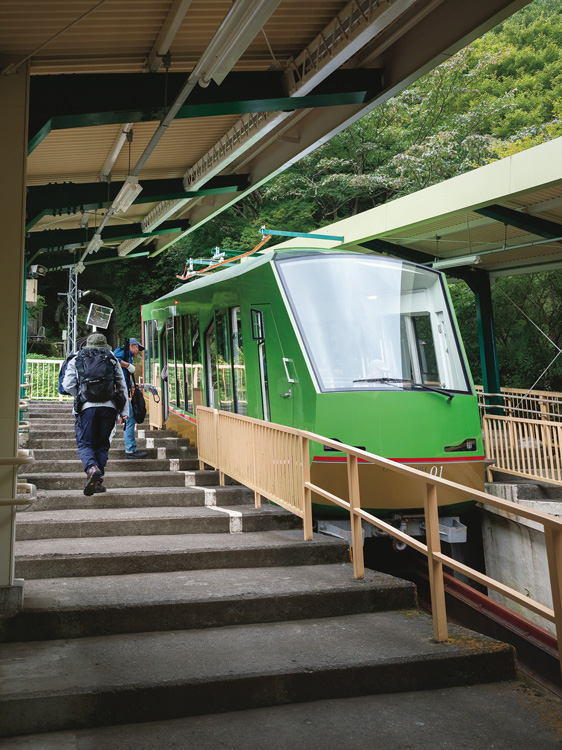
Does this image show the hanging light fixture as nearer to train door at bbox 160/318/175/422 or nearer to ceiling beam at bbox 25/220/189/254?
ceiling beam at bbox 25/220/189/254

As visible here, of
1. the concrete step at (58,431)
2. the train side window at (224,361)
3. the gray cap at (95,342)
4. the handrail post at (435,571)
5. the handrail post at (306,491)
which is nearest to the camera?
the handrail post at (435,571)

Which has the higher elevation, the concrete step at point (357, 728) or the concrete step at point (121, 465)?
the concrete step at point (121, 465)

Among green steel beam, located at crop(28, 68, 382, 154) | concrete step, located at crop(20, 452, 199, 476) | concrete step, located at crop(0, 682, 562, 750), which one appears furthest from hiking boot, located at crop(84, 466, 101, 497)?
concrete step, located at crop(0, 682, 562, 750)

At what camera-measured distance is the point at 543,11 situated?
31500 millimetres

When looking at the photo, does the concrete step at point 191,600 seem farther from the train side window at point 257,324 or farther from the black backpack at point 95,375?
the train side window at point 257,324

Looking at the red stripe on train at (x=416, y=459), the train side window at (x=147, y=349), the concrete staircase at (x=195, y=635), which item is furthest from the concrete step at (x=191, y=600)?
the train side window at (x=147, y=349)

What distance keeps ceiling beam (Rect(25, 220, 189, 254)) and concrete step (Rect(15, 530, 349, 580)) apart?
741 cm

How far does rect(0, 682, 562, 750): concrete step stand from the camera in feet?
11.2

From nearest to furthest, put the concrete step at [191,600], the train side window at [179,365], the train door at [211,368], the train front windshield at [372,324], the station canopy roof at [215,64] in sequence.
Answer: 1. the concrete step at [191,600]
2. the station canopy roof at [215,64]
3. the train front windshield at [372,324]
4. the train door at [211,368]
5. the train side window at [179,365]

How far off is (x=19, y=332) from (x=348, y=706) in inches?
123

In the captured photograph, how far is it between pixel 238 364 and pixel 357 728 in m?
6.71

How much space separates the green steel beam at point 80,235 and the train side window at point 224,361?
3058 millimetres

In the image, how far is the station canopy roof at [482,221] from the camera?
968 cm

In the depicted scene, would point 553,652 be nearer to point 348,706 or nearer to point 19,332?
point 348,706
